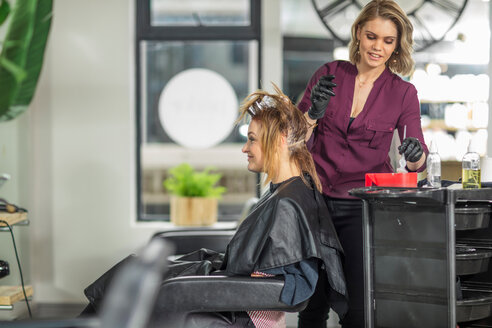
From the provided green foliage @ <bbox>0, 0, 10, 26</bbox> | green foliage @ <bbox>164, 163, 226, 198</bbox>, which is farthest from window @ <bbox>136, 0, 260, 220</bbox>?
green foliage @ <bbox>0, 0, 10, 26</bbox>

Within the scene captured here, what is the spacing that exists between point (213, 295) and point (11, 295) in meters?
1.52

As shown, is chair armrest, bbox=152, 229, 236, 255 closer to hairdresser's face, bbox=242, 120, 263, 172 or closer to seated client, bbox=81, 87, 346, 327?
seated client, bbox=81, 87, 346, 327

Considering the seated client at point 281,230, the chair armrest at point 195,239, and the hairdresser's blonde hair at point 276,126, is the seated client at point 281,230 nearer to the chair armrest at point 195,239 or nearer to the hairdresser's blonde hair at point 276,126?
the hairdresser's blonde hair at point 276,126

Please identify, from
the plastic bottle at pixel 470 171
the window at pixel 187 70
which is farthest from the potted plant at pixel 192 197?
the plastic bottle at pixel 470 171

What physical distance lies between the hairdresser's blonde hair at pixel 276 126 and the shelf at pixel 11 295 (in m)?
1.53

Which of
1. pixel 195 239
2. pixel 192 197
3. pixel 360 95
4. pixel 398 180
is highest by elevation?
pixel 360 95

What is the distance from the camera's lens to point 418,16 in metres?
4.36

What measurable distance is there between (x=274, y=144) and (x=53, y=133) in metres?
2.61

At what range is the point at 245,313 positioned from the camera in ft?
6.94

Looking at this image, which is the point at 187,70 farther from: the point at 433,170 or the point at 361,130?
the point at 433,170

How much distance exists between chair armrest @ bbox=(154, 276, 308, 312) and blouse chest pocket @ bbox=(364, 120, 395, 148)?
75 centimetres

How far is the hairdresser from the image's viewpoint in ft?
7.58

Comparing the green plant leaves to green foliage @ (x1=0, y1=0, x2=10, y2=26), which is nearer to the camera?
the green plant leaves

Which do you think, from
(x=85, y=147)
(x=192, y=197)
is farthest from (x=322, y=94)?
(x=85, y=147)
